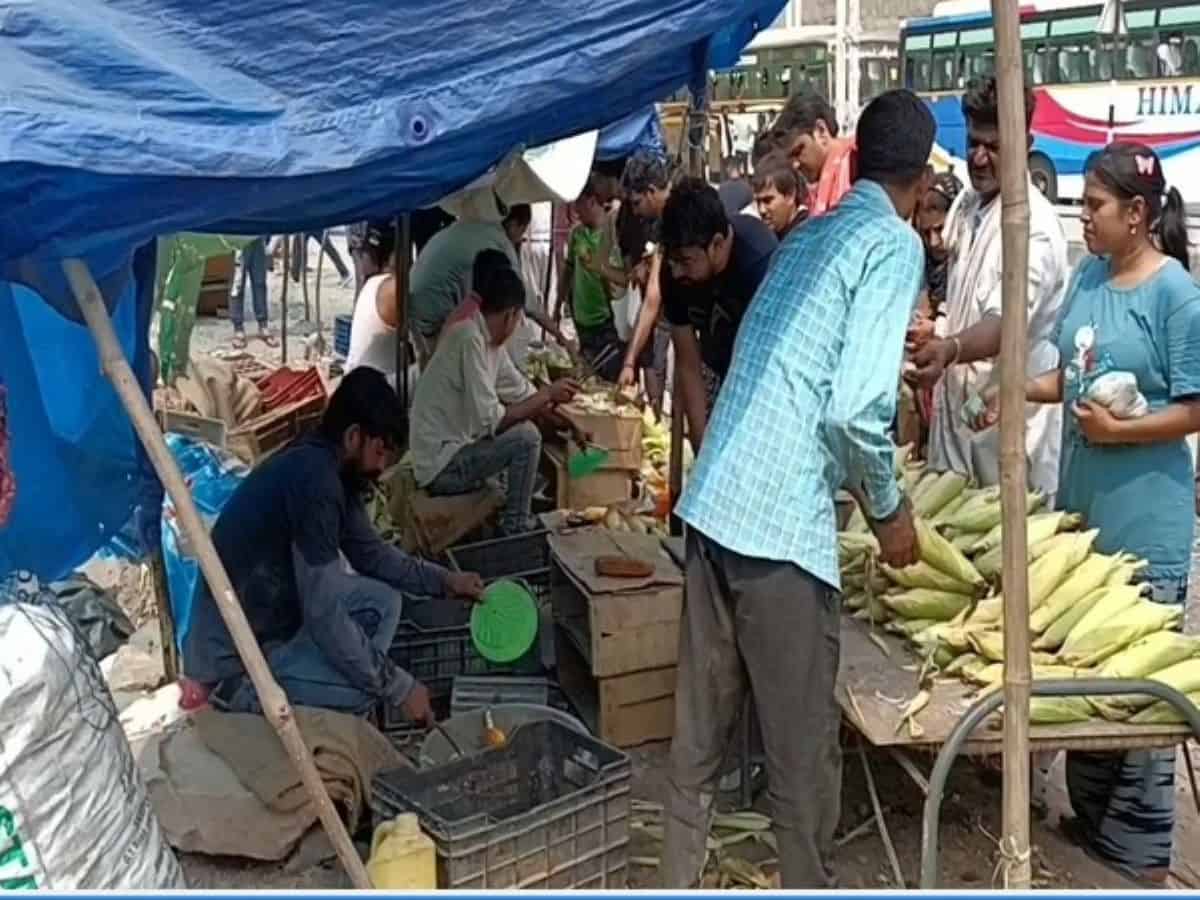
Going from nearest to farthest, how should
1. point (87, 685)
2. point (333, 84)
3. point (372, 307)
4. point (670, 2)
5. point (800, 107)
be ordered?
point (87, 685) → point (333, 84) → point (670, 2) → point (800, 107) → point (372, 307)

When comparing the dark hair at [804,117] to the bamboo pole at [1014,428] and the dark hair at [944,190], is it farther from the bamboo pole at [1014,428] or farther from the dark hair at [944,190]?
the bamboo pole at [1014,428]

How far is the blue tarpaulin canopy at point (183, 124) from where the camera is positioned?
263 cm

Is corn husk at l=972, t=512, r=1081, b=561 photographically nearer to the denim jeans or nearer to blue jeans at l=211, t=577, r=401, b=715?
blue jeans at l=211, t=577, r=401, b=715

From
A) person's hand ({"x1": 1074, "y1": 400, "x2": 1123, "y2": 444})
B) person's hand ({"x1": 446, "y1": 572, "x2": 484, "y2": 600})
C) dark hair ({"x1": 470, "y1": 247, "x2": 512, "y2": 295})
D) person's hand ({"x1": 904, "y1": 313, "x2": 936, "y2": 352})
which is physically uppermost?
dark hair ({"x1": 470, "y1": 247, "x2": 512, "y2": 295})

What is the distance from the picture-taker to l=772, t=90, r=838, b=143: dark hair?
6.32m

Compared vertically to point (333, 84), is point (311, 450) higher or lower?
lower

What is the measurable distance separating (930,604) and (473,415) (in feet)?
9.44

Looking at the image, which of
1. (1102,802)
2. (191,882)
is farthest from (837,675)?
(191,882)

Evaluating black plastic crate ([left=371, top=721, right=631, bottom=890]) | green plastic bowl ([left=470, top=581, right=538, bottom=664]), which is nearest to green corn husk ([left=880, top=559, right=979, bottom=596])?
black plastic crate ([left=371, top=721, right=631, bottom=890])

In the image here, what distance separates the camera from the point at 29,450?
334 centimetres

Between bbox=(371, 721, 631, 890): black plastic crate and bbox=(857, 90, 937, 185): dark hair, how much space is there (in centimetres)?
168

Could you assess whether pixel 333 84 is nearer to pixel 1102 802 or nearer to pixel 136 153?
pixel 136 153

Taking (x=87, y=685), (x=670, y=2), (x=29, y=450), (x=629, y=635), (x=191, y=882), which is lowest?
(x=191, y=882)

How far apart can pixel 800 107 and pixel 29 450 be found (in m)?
4.16
